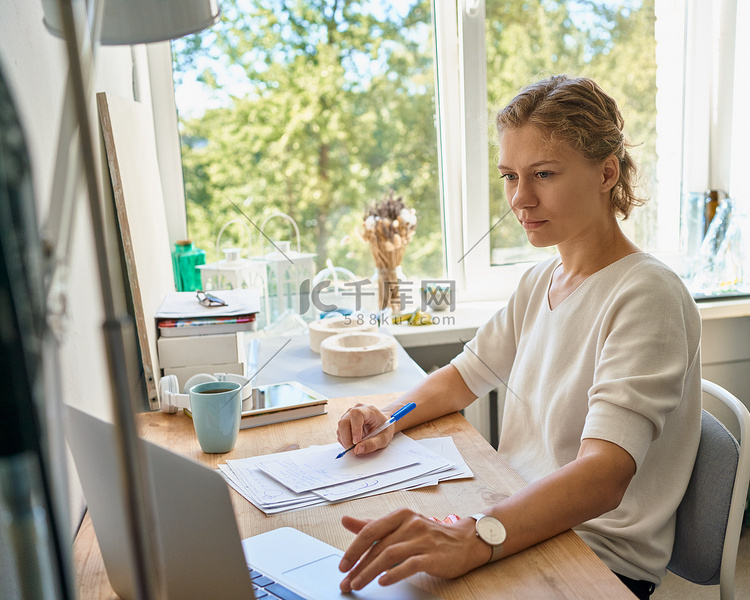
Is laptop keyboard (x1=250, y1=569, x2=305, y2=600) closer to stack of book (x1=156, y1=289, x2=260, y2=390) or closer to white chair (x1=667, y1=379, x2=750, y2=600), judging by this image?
white chair (x1=667, y1=379, x2=750, y2=600)

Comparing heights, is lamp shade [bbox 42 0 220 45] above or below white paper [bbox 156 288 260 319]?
above

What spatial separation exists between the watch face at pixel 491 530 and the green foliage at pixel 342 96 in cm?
148

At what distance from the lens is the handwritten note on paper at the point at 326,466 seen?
0.91 m

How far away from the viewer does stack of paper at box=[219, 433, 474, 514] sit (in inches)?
34.3

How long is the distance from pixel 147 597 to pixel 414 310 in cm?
178

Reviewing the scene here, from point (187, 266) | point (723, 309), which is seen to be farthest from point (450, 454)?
point (723, 309)

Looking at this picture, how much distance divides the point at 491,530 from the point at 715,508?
41 centimetres

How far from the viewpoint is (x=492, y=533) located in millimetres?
717

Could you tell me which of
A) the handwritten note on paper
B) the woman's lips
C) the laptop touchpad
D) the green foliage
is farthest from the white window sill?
the laptop touchpad

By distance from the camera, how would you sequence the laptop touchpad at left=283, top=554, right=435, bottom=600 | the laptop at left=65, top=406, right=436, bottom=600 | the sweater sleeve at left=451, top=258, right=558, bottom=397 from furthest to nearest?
the sweater sleeve at left=451, top=258, right=558, bottom=397
the laptop touchpad at left=283, top=554, right=435, bottom=600
the laptop at left=65, top=406, right=436, bottom=600

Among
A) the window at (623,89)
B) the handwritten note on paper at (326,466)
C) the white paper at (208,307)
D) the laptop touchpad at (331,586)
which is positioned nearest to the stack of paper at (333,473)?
the handwritten note on paper at (326,466)

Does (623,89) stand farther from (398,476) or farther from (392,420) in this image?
(398,476)

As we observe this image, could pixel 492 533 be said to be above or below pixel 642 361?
below

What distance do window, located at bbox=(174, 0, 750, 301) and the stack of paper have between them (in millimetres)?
1225
